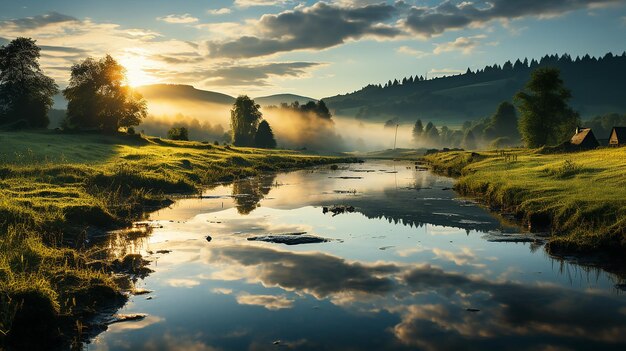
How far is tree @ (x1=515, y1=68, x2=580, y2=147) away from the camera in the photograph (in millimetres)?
95188

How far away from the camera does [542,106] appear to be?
96125mm

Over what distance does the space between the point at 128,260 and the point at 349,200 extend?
25.0 meters

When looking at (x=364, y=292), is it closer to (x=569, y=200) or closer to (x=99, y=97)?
(x=569, y=200)

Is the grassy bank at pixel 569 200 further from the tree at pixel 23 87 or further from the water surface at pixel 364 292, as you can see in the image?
the tree at pixel 23 87

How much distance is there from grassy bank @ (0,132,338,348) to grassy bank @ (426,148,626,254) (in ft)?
67.2

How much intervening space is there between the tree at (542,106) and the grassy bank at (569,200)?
5510 centimetres

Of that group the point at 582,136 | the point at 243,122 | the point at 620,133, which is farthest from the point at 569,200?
the point at 243,122

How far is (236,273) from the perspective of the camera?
19797mm

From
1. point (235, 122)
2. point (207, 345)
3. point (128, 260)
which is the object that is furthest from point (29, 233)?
point (235, 122)

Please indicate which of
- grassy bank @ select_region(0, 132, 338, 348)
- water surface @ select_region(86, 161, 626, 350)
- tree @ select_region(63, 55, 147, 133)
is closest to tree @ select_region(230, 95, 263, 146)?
tree @ select_region(63, 55, 147, 133)

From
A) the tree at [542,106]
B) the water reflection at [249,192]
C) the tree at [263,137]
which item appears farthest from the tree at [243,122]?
the water reflection at [249,192]

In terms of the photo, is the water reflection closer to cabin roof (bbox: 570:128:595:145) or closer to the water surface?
the water surface

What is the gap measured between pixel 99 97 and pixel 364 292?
8984 cm

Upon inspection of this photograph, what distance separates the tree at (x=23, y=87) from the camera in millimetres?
94000
